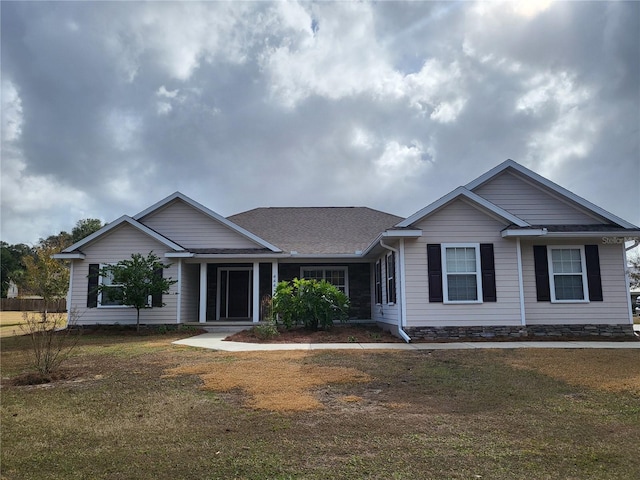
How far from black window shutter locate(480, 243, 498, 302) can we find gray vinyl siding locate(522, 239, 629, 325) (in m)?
1.32

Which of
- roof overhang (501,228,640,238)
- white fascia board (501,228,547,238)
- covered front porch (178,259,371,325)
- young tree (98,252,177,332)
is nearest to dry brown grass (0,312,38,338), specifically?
young tree (98,252,177,332)

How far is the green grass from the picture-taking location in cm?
338

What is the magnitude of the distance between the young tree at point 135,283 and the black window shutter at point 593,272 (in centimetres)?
1325

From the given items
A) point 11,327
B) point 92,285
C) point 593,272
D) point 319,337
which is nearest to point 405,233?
point 319,337

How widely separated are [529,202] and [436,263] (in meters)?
4.36

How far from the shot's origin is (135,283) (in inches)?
575

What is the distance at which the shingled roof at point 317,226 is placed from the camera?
17.8m

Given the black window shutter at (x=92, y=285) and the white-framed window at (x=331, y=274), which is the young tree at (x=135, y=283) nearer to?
the black window shutter at (x=92, y=285)

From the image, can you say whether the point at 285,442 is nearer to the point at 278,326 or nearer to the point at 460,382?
the point at 460,382

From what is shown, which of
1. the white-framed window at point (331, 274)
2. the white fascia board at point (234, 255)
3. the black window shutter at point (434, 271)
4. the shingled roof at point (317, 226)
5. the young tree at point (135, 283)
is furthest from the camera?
the white-framed window at point (331, 274)

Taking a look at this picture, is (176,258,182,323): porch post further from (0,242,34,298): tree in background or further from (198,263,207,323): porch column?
(0,242,34,298): tree in background

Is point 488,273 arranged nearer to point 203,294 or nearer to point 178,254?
point 203,294

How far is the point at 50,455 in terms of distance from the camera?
3688 millimetres

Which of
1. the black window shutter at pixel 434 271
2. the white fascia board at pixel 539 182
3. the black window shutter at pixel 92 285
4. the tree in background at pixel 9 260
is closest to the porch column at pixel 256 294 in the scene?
the black window shutter at pixel 92 285
